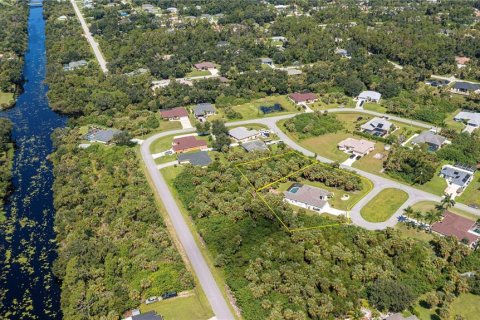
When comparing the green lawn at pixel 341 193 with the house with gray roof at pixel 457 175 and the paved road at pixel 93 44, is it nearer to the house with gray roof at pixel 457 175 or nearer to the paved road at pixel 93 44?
the house with gray roof at pixel 457 175

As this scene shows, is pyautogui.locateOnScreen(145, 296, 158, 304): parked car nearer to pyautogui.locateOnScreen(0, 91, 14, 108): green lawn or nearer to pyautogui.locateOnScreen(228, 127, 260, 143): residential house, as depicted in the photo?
pyautogui.locateOnScreen(228, 127, 260, 143): residential house

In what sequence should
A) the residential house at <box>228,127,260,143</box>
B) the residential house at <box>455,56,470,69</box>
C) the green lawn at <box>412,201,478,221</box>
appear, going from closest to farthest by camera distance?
the green lawn at <box>412,201,478,221</box>, the residential house at <box>228,127,260,143</box>, the residential house at <box>455,56,470,69</box>

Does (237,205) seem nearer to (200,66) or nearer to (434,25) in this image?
(200,66)

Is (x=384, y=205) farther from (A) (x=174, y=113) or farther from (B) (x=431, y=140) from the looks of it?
(A) (x=174, y=113)

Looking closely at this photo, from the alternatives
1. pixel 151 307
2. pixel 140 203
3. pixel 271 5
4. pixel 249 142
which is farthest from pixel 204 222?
pixel 271 5

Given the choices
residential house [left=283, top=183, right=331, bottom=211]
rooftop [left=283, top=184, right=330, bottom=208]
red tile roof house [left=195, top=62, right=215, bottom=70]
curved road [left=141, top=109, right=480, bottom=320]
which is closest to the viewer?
curved road [left=141, top=109, right=480, bottom=320]

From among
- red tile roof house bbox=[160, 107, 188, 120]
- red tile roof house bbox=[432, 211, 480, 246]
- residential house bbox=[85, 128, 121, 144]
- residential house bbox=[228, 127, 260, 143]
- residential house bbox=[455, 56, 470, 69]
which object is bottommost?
red tile roof house bbox=[160, 107, 188, 120]

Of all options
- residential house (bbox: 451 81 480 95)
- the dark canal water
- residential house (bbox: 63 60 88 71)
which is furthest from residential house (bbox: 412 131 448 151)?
residential house (bbox: 63 60 88 71)
